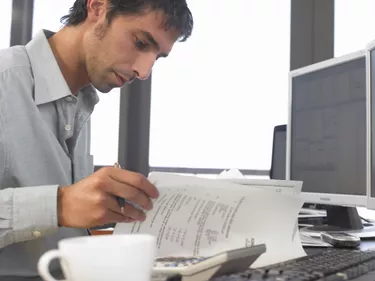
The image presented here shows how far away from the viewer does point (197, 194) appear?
80 cm

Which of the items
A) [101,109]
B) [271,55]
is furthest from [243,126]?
[101,109]

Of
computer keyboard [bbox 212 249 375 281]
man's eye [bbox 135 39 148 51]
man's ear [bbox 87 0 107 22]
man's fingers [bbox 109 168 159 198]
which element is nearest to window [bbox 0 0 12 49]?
man's ear [bbox 87 0 107 22]

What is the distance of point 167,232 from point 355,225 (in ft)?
2.70

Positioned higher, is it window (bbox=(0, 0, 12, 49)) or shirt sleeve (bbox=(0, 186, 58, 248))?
window (bbox=(0, 0, 12, 49))

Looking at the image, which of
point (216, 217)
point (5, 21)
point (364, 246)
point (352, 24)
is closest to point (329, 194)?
point (364, 246)

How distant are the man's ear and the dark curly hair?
0.08 ft

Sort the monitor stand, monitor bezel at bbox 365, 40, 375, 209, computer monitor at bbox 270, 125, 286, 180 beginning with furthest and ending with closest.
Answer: computer monitor at bbox 270, 125, 286, 180 → the monitor stand → monitor bezel at bbox 365, 40, 375, 209

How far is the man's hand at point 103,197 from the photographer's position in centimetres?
73

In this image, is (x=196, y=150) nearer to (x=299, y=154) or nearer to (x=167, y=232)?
(x=299, y=154)

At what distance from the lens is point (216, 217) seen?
0.78 metres

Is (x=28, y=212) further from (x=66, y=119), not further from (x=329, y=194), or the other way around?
(x=329, y=194)

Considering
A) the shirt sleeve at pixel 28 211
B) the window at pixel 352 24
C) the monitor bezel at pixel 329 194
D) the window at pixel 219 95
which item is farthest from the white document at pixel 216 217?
the window at pixel 352 24

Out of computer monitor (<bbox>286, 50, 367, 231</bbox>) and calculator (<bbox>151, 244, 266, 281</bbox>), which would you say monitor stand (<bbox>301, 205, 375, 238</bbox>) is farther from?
calculator (<bbox>151, 244, 266, 281</bbox>)

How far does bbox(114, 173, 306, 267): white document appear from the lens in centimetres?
78
